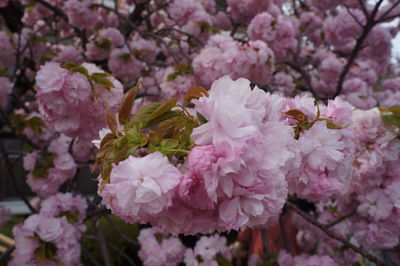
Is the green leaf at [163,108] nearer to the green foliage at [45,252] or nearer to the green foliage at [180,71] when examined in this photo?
the green foliage at [45,252]

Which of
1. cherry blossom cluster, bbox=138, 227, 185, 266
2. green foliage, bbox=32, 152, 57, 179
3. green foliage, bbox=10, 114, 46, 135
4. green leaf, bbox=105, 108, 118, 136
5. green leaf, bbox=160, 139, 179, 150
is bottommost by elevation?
cherry blossom cluster, bbox=138, 227, 185, 266

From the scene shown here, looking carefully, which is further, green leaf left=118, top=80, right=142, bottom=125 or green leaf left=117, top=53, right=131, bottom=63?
green leaf left=117, top=53, right=131, bottom=63

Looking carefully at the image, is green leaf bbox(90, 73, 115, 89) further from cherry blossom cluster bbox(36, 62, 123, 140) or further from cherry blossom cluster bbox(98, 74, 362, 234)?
cherry blossom cluster bbox(98, 74, 362, 234)

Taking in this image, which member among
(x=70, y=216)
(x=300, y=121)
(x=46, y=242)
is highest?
(x=300, y=121)

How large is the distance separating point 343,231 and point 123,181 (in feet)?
6.08

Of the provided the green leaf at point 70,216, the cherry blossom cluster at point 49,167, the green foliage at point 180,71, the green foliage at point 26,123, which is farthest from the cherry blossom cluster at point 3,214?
the green foliage at point 180,71

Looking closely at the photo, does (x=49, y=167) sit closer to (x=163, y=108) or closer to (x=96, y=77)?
(x=96, y=77)

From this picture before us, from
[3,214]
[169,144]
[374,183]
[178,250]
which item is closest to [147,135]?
[169,144]

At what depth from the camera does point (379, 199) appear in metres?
1.25

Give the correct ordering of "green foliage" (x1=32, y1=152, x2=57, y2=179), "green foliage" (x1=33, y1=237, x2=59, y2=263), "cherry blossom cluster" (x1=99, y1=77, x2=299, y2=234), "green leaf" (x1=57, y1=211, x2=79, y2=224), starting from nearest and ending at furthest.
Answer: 1. "cherry blossom cluster" (x1=99, y1=77, x2=299, y2=234)
2. "green foliage" (x1=33, y1=237, x2=59, y2=263)
3. "green leaf" (x1=57, y1=211, x2=79, y2=224)
4. "green foliage" (x1=32, y1=152, x2=57, y2=179)

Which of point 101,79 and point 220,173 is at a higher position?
point 220,173

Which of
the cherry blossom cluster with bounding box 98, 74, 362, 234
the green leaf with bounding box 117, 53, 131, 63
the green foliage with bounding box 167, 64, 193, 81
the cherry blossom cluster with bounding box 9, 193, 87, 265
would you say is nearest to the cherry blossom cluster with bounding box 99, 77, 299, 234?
the cherry blossom cluster with bounding box 98, 74, 362, 234

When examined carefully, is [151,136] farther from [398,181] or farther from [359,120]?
[398,181]

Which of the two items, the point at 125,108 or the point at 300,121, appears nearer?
the point at 125,108
